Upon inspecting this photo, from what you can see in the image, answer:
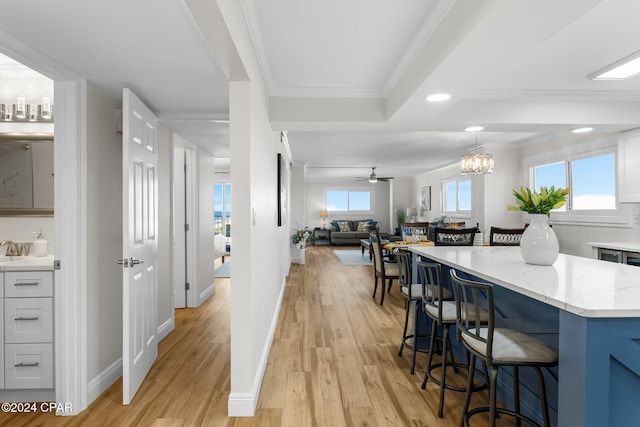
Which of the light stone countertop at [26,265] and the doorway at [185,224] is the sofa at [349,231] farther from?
the light stone countertop at [26,265]

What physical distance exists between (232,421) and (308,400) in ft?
1.67

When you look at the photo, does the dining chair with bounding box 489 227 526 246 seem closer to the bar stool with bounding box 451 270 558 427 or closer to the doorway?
the bar stool with bounding box 451 270 558 427

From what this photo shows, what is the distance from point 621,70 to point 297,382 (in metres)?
3.41

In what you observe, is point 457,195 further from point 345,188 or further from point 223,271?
point 223,271

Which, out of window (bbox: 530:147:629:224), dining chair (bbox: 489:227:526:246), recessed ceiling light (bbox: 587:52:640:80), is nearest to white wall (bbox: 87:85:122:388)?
recessed ceiling light (bbox: 587:52:640:80)

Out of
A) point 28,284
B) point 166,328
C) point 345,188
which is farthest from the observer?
point 345,188

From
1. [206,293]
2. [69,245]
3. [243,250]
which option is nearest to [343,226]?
[206,293]

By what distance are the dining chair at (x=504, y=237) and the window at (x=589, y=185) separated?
0.97 m

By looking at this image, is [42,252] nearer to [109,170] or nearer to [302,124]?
[109,170]

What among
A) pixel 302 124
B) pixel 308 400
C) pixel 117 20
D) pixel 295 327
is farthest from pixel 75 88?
pixel 295 327

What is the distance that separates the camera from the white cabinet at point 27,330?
2.28 meters

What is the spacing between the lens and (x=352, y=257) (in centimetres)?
918

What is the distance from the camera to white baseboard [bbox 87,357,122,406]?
2.34 m

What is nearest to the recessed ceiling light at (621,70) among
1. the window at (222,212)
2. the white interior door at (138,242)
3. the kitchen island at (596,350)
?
the kitchen island at (596,350)
